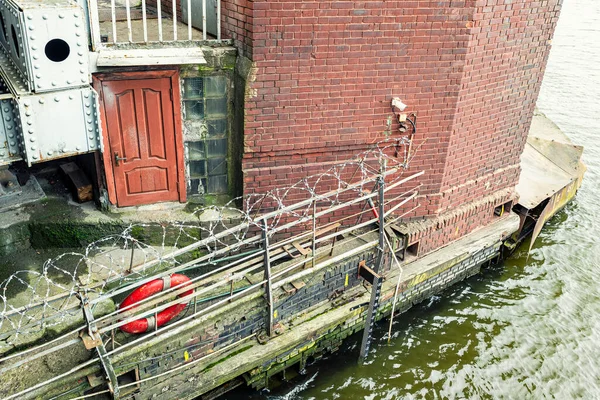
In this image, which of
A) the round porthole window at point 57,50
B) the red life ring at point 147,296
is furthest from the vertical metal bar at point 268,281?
the round porthole window at point 57,50

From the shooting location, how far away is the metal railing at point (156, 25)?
20.4 ft

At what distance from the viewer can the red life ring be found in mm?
5465

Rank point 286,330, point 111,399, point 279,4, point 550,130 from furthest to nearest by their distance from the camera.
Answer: point 550,130 → point 286,330 → point 279,4 → point 111,399

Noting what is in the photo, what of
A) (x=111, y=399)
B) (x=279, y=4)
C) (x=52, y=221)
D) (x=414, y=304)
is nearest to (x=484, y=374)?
(x=414, y=304)

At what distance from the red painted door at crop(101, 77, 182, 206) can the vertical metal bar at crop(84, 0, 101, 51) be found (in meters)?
0.48

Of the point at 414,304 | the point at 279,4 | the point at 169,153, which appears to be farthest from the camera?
the point at 414,304

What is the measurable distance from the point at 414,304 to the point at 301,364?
2.31m

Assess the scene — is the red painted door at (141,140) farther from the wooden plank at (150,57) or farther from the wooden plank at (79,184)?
the wooden plank at (79,184)

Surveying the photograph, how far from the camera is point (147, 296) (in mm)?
5504

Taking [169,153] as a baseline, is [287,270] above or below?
below

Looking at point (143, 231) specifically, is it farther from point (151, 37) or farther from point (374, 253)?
point (374, 253)

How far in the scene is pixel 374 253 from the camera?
7.25 metres

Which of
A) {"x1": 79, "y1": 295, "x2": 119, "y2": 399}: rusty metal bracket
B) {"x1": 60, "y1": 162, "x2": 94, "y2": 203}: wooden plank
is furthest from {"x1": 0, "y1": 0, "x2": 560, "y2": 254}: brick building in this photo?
{"x1": 79, "y1": 295, "x2": 119, "y2": 399}: rusty metal bracket

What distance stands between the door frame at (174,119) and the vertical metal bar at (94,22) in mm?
369
